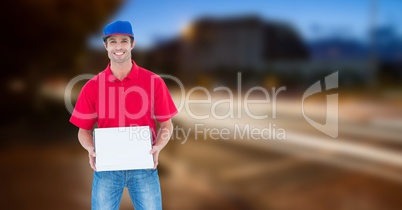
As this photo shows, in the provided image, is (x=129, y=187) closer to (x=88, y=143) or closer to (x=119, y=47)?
(x=88, y=143)

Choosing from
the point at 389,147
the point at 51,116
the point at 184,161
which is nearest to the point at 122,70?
the point at 184,161

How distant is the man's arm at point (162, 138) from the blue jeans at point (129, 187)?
146 mm

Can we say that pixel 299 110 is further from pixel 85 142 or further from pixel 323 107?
pixel 85 142

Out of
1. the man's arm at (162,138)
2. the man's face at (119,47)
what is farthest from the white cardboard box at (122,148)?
the man's face at (119,47)

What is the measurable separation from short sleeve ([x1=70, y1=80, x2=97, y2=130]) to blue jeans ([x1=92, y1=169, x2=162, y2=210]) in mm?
347

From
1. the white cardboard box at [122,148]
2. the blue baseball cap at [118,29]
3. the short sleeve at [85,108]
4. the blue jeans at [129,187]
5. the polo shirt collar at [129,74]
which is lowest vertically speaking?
the blue jeans at [129,187]

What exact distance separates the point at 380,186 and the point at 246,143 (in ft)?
13.4

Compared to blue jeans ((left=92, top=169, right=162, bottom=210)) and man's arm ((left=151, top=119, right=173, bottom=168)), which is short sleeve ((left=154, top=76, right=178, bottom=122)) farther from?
blue jeans ((left=92, top=169, right=162, bottom=210))

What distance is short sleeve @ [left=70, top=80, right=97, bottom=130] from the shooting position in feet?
9.59

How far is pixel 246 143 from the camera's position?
10281 millimetres

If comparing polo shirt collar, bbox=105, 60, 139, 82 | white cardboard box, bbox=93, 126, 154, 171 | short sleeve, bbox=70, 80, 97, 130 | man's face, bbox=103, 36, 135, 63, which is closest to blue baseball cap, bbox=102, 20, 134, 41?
man's face, bbox=103, 36, 135, 63

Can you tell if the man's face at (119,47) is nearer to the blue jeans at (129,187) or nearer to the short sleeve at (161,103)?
the short sleeve at (161,103)

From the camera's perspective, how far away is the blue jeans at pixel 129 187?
2.94 meters

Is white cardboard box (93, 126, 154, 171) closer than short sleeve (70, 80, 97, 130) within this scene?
Yes
